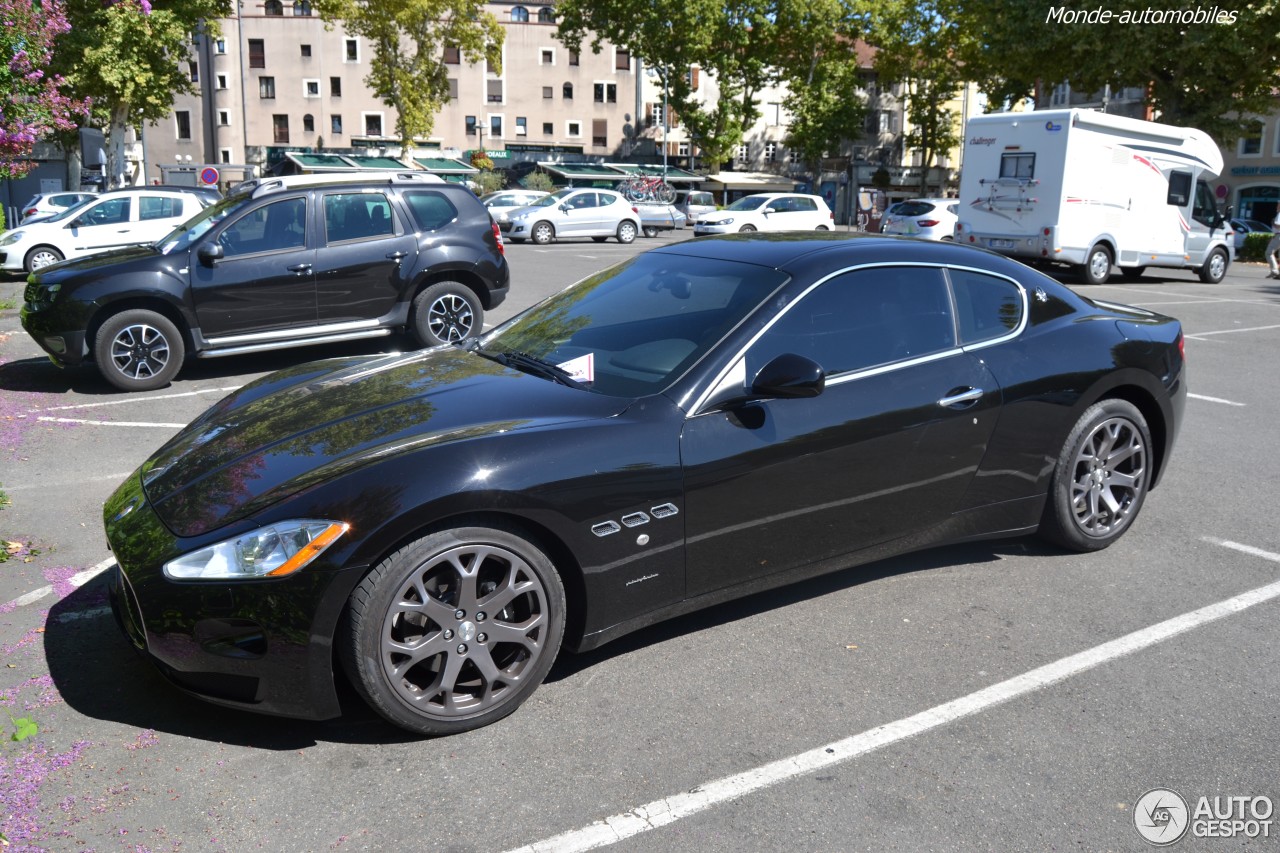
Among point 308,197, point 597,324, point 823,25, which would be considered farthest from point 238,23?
point 597,324

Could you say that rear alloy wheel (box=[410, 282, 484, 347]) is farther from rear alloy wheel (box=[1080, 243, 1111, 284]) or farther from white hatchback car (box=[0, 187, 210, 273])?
rear alloy wheel (box=[1080, 243, 1111, 284])

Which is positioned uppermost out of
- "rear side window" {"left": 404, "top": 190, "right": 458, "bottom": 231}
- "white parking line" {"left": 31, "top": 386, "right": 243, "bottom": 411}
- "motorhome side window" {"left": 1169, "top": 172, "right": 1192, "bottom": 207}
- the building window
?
the building window

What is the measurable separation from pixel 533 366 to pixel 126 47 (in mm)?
31788

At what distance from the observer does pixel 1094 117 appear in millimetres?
19172

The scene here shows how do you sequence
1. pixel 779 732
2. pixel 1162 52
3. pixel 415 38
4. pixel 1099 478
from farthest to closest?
pixel 415 38, pixel 1162 52, pixel 1099 478, pixel 779 732

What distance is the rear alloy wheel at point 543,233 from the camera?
3052 centimetres

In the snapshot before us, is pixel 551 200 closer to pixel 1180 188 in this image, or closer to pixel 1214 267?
pixel 1180 188

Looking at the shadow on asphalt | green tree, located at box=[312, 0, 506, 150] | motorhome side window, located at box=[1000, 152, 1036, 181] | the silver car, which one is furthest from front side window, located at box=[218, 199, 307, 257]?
green tree, located at box=[312, 0, 506, 150]

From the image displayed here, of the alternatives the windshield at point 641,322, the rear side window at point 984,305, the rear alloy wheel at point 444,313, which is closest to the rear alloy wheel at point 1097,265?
the rear alloy wheel at point 444,313

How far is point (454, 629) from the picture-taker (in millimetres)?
3402

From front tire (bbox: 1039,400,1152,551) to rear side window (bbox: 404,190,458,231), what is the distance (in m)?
7.01

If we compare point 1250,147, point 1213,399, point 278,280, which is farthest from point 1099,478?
point 1250,147

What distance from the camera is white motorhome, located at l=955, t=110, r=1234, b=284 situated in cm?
1933

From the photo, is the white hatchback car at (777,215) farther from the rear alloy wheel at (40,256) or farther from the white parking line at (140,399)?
the white parking line at (140,399)
